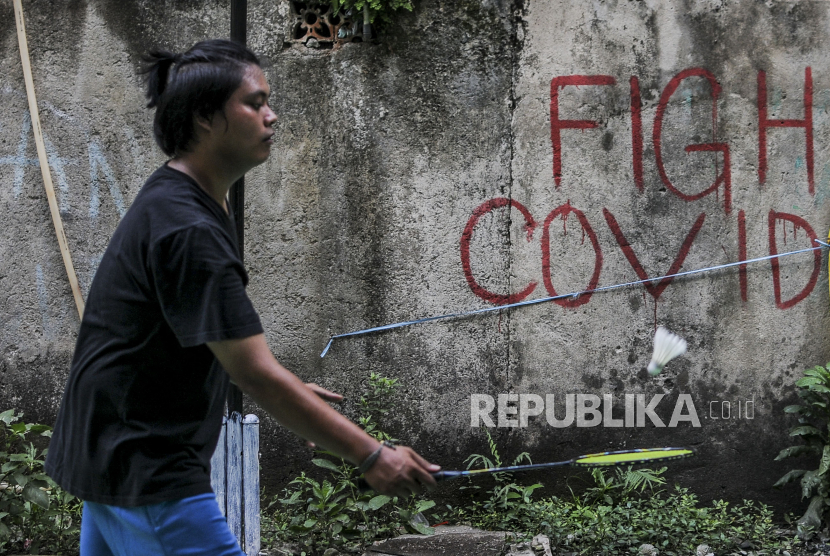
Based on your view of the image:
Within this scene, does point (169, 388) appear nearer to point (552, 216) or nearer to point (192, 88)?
point (192, 88)

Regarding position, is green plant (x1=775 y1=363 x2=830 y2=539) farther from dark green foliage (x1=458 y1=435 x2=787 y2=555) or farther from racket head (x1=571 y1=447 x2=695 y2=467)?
racket head (x1=571 y1=447 x2=695 y2=467)

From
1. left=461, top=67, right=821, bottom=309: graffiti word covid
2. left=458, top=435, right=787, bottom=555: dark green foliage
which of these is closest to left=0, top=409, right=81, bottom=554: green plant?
left=458, top=435, right=787, bottom=555: dark green foliage

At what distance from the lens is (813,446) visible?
4137 mm

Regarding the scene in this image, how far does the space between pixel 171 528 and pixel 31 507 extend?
2.39 m

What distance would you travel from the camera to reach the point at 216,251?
1667 mm

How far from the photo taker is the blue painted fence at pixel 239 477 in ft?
11.5

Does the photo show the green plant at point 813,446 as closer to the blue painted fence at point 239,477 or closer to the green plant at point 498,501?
the green plant at point 498,501

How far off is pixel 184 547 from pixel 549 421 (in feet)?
9.63

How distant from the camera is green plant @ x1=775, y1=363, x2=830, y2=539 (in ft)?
13.2

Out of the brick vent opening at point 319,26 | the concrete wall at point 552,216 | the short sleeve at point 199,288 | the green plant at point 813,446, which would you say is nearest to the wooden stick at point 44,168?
the concrete wall at point 552,216

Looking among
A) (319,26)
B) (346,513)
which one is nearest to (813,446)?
(346,513)

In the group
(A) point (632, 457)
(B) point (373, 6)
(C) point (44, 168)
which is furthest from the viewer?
(C) point (44, 168)

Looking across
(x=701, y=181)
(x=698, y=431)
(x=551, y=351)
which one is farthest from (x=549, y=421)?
(x=701, y=181)

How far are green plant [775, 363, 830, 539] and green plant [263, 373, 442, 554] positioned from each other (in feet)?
6.09
